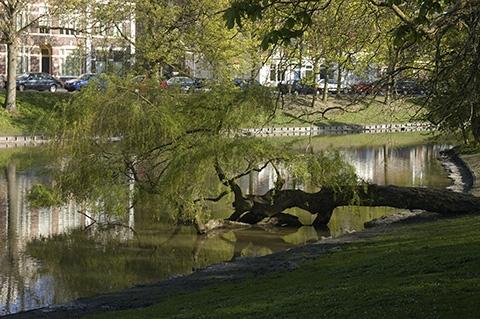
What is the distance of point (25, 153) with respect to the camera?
140 ft

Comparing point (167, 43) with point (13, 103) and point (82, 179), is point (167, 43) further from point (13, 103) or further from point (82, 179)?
point (82, 179)

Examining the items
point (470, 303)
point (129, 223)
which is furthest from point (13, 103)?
point (470, 303)

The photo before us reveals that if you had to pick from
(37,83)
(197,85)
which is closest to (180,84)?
(197,85)

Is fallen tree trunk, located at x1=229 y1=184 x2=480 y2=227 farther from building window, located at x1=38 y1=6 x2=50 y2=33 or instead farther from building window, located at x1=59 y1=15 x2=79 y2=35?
building window, located at x1=38 y1=6 x2=50 y2=33

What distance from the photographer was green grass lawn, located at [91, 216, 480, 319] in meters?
9.74

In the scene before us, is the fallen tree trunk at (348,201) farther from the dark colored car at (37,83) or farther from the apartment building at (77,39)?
the dark colored car at (37,83)

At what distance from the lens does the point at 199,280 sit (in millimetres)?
16703

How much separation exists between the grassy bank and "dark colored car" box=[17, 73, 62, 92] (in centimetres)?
591

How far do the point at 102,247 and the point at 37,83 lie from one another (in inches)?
1751

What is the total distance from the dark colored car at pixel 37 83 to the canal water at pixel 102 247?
3328cm

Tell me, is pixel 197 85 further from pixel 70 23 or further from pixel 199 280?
pixel 70 23

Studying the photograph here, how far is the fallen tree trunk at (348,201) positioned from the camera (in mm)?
23328

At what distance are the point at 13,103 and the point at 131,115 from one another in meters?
32.3

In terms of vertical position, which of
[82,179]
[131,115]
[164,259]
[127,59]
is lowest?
[164,259]
